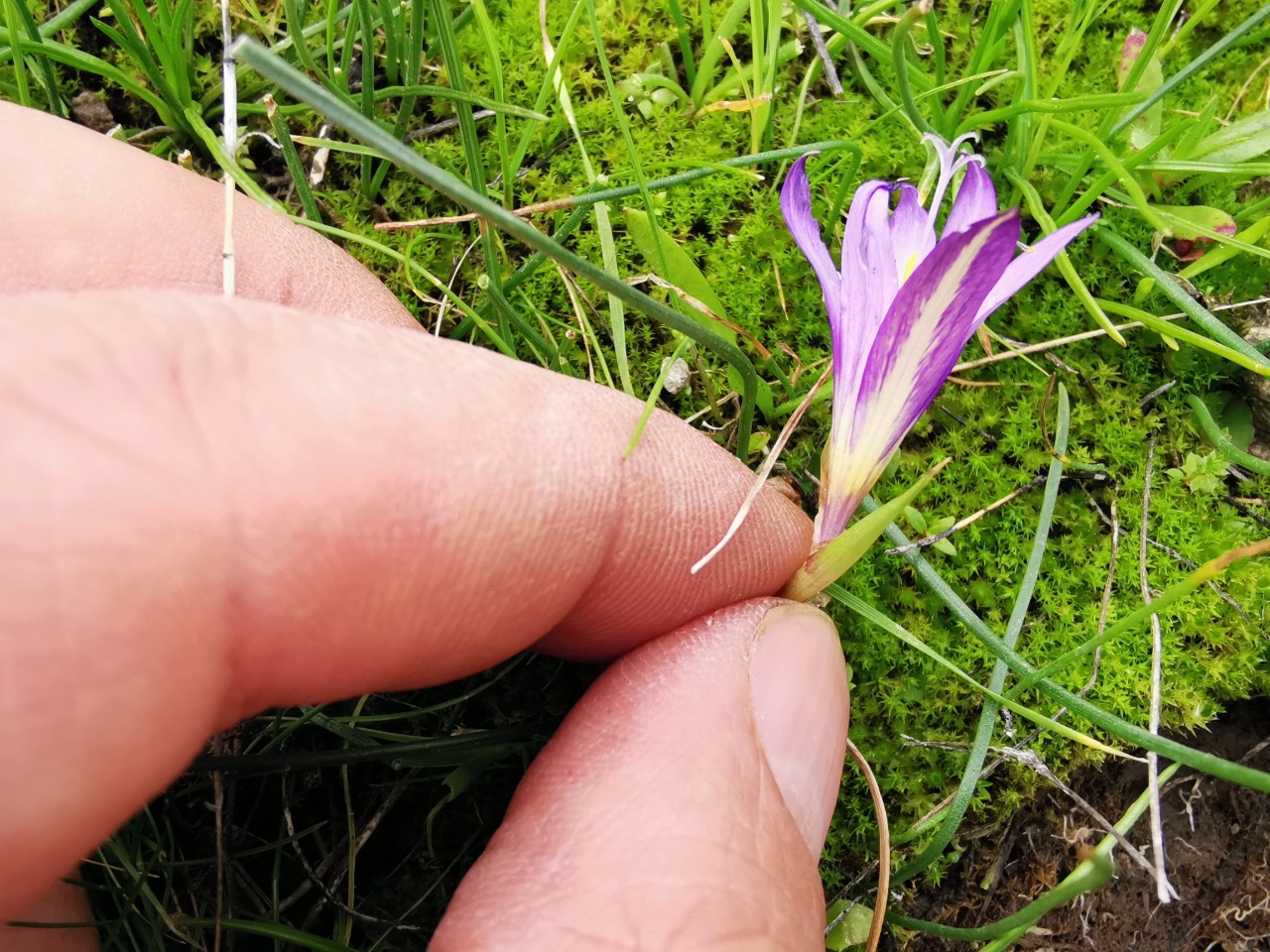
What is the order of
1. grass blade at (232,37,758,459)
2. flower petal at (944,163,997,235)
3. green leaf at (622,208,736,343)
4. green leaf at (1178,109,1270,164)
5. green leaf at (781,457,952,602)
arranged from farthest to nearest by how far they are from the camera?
green leaf at (1178,109,1270,164) → green leaf at (622,208,736,343) → flower petal at (944,163,997,235) → green leaf at (781,457,952,602) → grass blade at (232,37,758,459)

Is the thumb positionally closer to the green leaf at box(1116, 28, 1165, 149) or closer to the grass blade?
the grass blade

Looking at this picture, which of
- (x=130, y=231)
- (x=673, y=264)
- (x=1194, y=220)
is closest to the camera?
(x=130, y=231)

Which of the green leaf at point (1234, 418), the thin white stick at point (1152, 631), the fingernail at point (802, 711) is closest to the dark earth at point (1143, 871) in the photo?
the thin white stick at point (1152, 631)

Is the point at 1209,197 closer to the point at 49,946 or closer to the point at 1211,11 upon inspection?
the point at 1211,11

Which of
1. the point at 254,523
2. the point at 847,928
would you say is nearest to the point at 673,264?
the point at 254,523

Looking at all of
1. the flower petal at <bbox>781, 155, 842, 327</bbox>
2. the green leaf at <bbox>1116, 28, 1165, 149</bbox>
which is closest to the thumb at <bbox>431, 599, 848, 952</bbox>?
the flower petal at <bbox>781, 155, 842, 327</bbox>

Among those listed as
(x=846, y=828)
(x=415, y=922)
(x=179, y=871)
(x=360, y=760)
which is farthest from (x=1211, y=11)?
(x=179, y=871)

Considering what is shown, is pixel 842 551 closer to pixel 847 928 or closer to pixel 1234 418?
pixel 847 928
